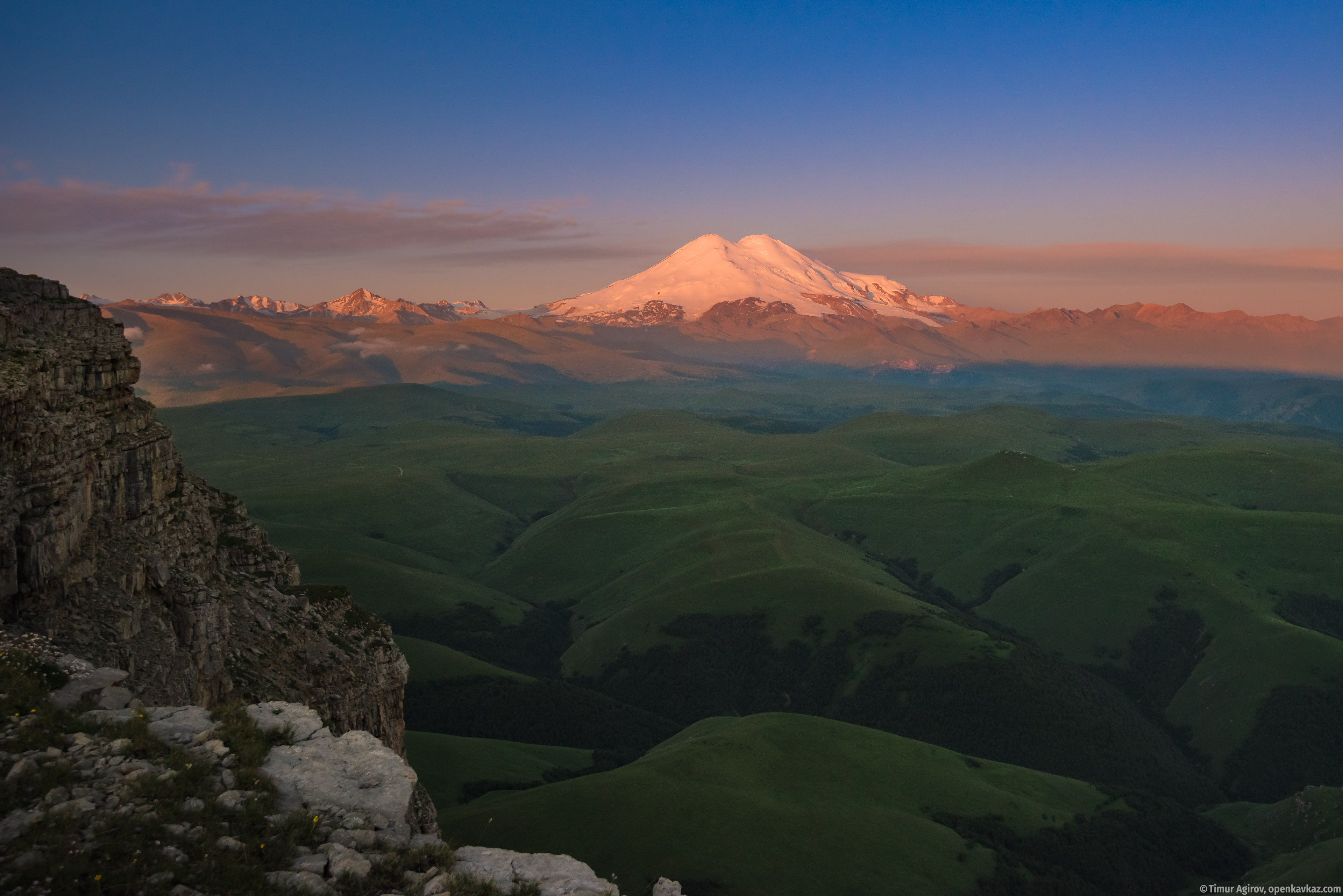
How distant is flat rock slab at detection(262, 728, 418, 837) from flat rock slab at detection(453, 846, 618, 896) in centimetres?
158

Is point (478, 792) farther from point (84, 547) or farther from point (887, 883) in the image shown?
point (84, 547)

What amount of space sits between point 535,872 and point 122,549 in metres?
23.3

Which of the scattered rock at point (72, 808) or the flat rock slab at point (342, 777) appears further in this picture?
the flat rock slab at point (342, 777)

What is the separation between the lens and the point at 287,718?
22594 mm

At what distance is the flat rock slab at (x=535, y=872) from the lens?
18.7 m

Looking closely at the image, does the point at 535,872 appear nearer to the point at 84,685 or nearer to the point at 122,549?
the point at 84,685

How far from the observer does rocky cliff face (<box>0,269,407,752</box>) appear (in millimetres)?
28438

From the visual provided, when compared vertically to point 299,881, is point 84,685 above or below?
above

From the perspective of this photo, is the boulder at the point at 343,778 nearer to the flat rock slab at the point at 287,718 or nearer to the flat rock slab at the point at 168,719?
the flat rock slab at the point at 287,718

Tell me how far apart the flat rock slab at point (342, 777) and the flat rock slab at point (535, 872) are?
5.18 ft

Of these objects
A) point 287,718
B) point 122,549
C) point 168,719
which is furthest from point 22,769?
point 122,549

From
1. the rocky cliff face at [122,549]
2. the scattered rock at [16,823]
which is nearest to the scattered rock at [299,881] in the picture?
the scattered rock at [16,823]

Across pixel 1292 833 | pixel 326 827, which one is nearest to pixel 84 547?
pixel 326 827

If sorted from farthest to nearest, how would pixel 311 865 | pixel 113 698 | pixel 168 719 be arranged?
pixel 113 698
pixel 168 719
pixel 311 865
